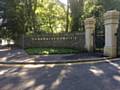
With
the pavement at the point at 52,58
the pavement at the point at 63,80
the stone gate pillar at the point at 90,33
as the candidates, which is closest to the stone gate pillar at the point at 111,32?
the pavement at the point at 52,58

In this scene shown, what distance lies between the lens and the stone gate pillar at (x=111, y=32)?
1325cm

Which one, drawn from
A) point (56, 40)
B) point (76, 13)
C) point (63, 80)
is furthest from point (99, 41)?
point (63, 80)

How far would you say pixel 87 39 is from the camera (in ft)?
56.6

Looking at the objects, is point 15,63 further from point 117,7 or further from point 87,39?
point 117,7

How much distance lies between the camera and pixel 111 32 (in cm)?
1350

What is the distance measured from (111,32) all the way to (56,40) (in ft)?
29.2

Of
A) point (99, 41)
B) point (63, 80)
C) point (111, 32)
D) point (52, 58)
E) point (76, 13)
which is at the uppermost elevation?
point (76, 13)

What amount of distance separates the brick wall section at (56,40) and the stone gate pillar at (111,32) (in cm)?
538

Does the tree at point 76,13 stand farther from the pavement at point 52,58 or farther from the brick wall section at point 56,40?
the pavement at point 52,58

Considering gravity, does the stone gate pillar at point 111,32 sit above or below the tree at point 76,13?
below

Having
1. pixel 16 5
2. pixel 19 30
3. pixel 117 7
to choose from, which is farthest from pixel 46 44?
pixel 117 7

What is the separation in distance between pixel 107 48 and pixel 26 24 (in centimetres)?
1405

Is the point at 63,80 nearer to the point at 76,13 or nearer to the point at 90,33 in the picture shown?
the point at 90,33

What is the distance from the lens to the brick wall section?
19.8 metres
